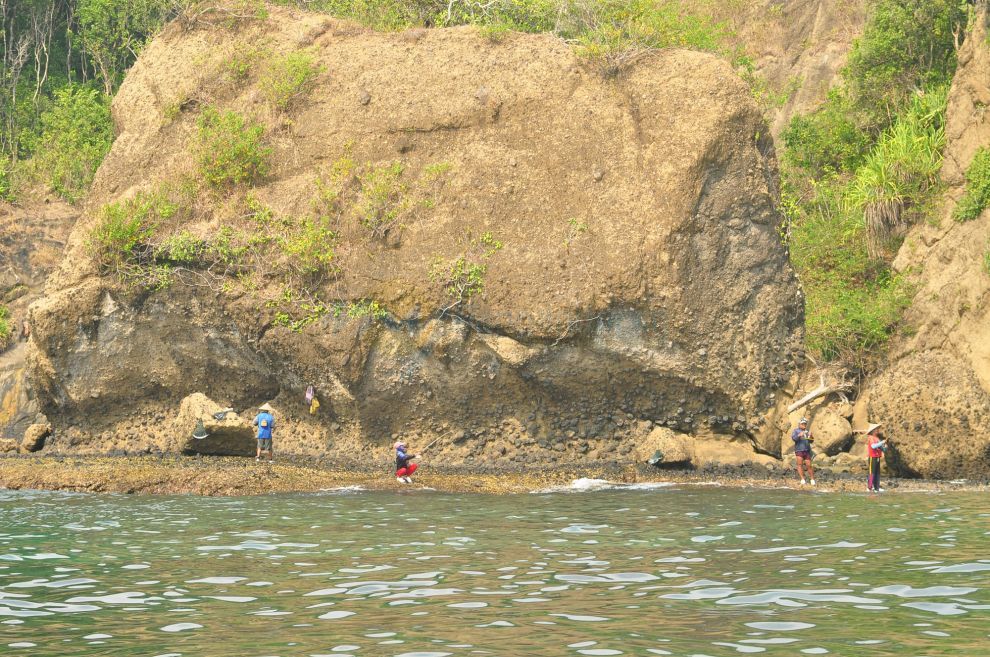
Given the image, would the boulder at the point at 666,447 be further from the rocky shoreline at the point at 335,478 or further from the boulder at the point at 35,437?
the boulder at the point at 35,437

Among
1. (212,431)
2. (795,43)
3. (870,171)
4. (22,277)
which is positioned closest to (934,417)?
(870,171)

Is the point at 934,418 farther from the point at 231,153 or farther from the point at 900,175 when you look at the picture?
the point at 231,153

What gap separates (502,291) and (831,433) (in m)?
7.94

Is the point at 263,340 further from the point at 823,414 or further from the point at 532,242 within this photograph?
the point at 823,414

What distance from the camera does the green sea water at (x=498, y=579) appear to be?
7.56 metres

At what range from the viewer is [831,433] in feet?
76.1


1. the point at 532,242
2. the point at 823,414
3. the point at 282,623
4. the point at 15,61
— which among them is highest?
the point at 15,61

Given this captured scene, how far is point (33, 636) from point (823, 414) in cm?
1937

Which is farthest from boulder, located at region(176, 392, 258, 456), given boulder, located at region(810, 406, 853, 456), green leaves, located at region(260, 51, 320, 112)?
boulder, located at region(810, 406, 853, 456)

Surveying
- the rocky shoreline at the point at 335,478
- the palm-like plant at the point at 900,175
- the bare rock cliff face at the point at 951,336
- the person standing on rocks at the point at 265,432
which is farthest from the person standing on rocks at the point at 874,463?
the person standing on rocks at the point at 265,432

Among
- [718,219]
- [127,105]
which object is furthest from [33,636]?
[127,105]

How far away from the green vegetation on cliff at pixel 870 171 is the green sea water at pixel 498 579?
372 inches

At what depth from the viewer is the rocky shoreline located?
18.7 metres

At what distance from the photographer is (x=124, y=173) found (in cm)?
2577
